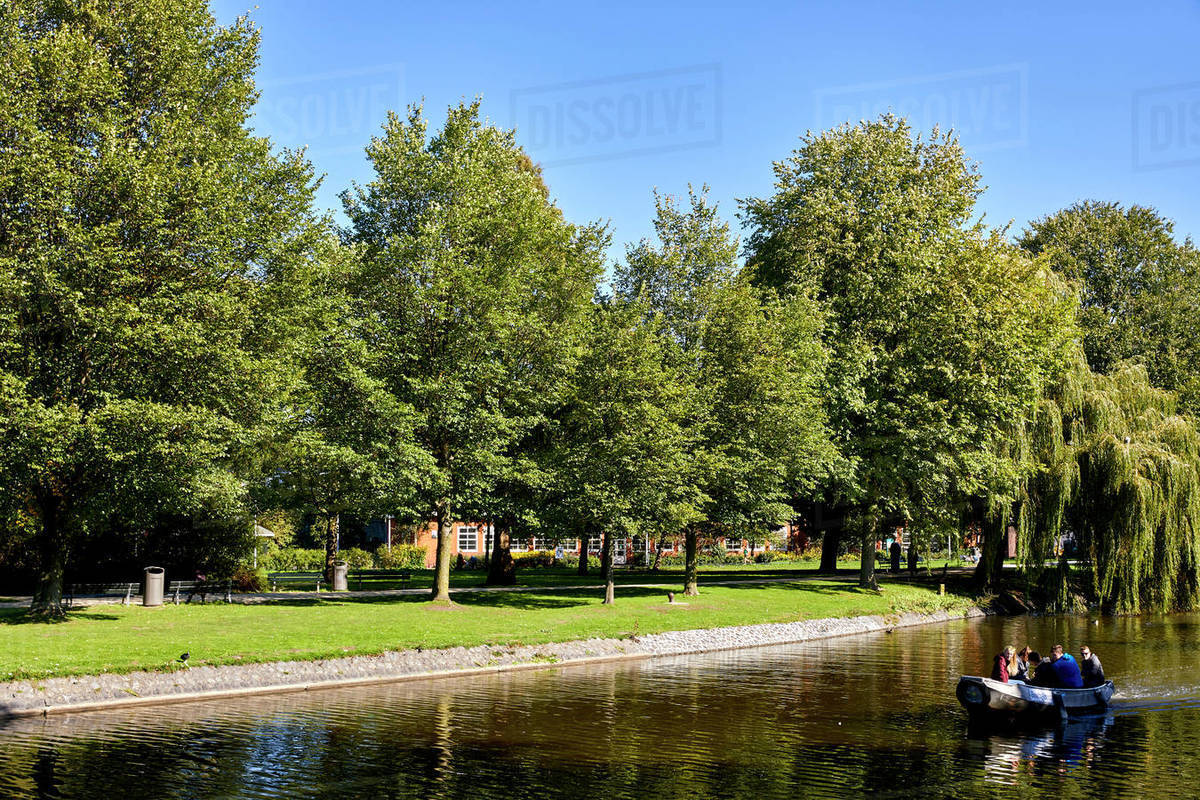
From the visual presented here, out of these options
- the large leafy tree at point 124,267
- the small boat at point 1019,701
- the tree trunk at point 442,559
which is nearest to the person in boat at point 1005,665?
the small boat at point 1019,701

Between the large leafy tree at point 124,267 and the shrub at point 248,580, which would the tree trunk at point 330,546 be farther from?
the large leafy tree at point 124,267

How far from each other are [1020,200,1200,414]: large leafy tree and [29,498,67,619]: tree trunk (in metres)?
56.8

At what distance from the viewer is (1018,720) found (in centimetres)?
2397

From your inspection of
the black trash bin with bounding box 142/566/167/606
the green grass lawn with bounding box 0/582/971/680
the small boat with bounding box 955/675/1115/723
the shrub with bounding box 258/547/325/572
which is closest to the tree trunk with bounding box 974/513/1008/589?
the green grass lawn with bounding box 0/582/971/680

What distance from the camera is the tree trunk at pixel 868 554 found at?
49.8 m

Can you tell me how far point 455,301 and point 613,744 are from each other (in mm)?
21141

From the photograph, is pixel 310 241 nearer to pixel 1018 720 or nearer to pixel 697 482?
pixel 697 482

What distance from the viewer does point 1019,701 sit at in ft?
78.2

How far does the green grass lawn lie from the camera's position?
25266 mm

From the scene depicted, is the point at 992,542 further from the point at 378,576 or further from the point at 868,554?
the point at 378,576

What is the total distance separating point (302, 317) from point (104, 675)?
15003mm

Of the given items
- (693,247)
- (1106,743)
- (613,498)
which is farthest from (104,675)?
(693,247)

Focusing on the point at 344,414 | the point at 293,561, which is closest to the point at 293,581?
the point at 344,414

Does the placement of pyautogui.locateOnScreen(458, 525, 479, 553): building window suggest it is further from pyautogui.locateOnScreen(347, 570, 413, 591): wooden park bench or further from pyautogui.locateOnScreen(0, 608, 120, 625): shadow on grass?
pyautogui.locateOnScreen(0, 608, 120, 625): shadow on grass
